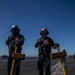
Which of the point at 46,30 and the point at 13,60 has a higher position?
the point at 46,30

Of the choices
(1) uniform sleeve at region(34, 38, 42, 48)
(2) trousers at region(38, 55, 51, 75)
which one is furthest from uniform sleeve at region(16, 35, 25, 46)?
(2) trousers at region(38, 55, 51, 75)

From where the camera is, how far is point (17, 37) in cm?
1039

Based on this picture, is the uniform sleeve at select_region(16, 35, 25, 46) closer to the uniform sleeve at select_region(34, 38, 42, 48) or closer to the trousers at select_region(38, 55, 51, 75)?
the uniform sleeve at select_region(34, 38, 42, 48)

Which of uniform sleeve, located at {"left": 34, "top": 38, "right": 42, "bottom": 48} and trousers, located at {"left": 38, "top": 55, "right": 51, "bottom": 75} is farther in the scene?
uniform sleeve, located at {"left": 34, "top": 38, "right": 42, "bottom": 48}

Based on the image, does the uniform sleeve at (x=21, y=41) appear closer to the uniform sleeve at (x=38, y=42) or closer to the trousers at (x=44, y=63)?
the uniform sleeve at (x=38, y=42)

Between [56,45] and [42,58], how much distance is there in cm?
78

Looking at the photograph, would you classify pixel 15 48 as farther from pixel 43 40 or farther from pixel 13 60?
pixel 43 40

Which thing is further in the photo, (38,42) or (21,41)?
(38,42)

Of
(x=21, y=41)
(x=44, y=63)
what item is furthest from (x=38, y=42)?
(x=44, y=63)

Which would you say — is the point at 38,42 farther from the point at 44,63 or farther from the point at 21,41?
the point at 44,63

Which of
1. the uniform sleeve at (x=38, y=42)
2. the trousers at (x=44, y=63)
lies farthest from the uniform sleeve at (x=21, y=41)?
the trousers at (x=44, y=63)

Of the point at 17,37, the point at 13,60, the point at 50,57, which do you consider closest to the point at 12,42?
the point at 17,37

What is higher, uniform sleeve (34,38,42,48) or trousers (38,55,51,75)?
uniform sleeve (34,38,42,48)

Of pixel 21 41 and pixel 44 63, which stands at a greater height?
pixel 21 41
